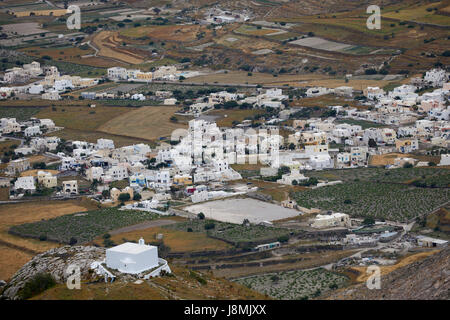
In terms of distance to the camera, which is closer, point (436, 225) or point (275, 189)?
point (436, 225)

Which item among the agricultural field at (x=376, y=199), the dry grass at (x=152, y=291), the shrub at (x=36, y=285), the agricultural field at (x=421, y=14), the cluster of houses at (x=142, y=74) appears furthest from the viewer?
the agricultural field at (x=421, y=14)

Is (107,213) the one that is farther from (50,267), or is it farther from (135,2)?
(135,2)

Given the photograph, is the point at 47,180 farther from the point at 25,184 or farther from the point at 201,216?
the point at 201,216

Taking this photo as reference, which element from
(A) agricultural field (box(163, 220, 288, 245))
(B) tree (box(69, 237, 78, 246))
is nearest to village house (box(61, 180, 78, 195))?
(B) tree (box(69, 237, 78, 246))

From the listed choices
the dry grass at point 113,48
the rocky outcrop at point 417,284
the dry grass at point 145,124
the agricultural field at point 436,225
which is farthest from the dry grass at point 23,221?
the dry grass at point 113,48

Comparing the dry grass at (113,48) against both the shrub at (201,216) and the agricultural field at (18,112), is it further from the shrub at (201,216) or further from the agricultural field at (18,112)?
the shrub at (201,216)

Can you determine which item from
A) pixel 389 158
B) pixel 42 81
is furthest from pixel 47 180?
pixel 42 81
